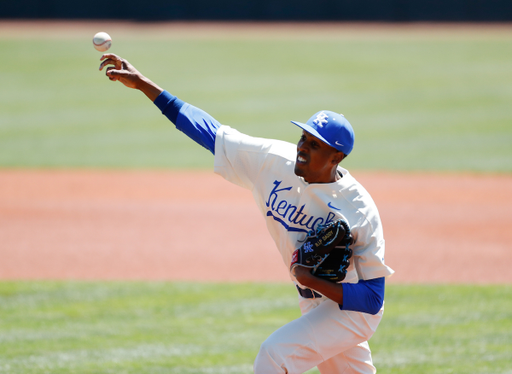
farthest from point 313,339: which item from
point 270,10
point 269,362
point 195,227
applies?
point 270,10

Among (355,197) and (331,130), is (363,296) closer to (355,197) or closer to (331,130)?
(355,197)

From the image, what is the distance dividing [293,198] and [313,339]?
791 mm

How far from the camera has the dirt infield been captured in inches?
300

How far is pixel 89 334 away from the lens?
540cm

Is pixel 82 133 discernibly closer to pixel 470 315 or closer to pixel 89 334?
pixel 89 334

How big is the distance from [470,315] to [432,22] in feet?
92.4

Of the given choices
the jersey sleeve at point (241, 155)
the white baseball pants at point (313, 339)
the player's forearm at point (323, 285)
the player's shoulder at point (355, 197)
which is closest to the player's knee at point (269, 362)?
the white baseball pants at point (313, 339)

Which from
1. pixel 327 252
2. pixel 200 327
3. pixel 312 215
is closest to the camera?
pixel 327 252

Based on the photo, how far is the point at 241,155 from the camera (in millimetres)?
3445

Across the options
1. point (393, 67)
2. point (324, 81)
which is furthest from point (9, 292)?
point (393, 67)

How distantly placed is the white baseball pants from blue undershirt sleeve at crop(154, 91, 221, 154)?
3.86ft

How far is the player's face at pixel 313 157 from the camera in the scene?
3.16m

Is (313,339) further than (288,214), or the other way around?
(288,214)

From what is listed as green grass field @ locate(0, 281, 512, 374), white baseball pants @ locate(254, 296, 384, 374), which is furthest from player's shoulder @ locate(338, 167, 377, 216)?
green grass field @ locate(0, 281, 512, 374)
